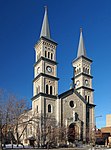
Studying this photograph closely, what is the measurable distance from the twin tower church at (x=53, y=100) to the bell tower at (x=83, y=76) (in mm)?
1054

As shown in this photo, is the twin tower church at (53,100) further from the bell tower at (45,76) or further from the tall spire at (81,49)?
the tall spire at (81,49)

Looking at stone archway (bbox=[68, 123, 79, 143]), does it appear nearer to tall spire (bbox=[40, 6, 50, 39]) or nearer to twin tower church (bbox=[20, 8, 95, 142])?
twin tower church (bbox=[20, 8, 95, 142])

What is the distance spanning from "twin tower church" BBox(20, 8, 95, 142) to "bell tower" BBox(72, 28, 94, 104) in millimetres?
1054

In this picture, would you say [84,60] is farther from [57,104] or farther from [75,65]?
[57,104]

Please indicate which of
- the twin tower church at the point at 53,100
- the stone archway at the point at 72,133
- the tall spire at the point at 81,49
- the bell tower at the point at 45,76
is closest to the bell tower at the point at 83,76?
the tall spire at the point at 81,49

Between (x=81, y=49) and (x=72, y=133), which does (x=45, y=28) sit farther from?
(x=72, y=133)

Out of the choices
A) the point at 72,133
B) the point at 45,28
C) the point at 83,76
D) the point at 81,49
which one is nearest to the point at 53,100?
the point at 72,133

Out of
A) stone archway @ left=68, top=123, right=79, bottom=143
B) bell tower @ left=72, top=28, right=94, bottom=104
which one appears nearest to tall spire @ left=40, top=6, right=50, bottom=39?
bell tower @ left=72, top=28, right=94, bottom=104

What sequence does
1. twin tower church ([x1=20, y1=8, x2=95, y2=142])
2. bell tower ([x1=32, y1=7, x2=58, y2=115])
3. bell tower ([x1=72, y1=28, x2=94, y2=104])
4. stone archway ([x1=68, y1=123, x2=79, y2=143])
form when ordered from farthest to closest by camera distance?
bell tower ([x1=72, y1=28, x2=94, y2=104]) → stone archway ([x1=68, y1=123, x2=79, y2=143]) → twin tower church ([x1=20, y1=8, x2=95, y2=142]) → bell tower ([x1=32, y1=7, x2=58, y2=115])

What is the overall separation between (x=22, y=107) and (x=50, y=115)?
808 inches

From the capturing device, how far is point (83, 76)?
77938 mm

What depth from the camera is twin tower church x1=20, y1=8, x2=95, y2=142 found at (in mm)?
63750

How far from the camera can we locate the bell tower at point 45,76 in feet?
208

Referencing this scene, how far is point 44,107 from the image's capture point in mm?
62500
